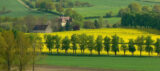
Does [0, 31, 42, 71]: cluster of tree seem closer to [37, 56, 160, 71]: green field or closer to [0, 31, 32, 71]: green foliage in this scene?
[0, 31, 32, 71]: green foliage

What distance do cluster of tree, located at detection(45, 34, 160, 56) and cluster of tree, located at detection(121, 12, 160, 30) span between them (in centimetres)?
3582

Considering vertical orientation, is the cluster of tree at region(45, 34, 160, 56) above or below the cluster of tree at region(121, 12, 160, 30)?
below

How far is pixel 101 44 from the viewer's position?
132 m

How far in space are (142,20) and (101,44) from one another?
50.3 meters

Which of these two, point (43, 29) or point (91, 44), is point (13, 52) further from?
point (43, 29)

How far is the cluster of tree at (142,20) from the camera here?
171 meters

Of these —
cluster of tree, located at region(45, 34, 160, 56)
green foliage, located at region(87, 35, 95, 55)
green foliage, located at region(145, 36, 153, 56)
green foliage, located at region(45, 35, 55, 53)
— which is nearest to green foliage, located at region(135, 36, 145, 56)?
cluster of tree, located at region(45, 34, 160, 56)

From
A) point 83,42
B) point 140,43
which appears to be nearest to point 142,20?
point 83,42

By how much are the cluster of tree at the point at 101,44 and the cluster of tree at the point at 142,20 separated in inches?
1410

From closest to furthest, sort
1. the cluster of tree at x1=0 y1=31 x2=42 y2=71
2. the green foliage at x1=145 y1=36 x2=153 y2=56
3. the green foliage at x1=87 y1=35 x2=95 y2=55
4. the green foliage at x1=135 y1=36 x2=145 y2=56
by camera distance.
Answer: the cluster of tree at x1=0 y1=31 x2=42 y2=71, the green foliage at x1=145 y1=36 x2=153 y2=56, the green foliage at x1=135 y1=36 x2=145 y2=56, the green foliage at x1=87 y1=35 x2=95 y2=55

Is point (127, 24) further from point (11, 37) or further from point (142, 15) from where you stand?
point (11, 37)

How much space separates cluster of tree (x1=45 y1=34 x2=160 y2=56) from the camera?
128 meters

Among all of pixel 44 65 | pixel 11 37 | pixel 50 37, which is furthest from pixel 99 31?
pixel 11 37

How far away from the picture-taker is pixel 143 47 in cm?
12800
